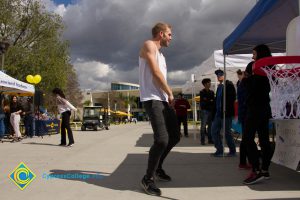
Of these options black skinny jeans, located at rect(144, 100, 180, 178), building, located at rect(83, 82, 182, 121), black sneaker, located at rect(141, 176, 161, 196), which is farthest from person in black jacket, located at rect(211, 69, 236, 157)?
building, located at rect(83, 82, 182, 121)

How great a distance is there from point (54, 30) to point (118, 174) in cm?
2873

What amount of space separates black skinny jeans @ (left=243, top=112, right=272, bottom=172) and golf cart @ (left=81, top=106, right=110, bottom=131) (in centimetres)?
1896

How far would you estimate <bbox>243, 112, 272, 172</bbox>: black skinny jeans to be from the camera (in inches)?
179

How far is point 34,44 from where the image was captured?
103 feet

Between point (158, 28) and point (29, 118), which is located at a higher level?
point (158, 28)

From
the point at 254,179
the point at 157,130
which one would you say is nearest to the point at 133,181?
the point at 157,130

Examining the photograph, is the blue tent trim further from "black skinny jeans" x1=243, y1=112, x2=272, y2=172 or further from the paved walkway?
the paved walkway

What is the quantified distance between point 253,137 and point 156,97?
1.40 m

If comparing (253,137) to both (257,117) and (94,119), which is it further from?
(94,119)

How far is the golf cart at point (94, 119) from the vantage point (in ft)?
75.7

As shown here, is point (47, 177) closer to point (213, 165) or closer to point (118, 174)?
point (118, 174)

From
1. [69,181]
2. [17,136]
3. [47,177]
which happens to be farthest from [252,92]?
[17,136]

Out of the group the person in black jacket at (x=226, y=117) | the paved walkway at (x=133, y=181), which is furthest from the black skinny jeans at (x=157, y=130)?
the person in black jacket at (x=226, y=117)

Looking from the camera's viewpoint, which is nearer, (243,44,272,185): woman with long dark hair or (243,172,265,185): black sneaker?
(243,172,265,185): black sneaker
